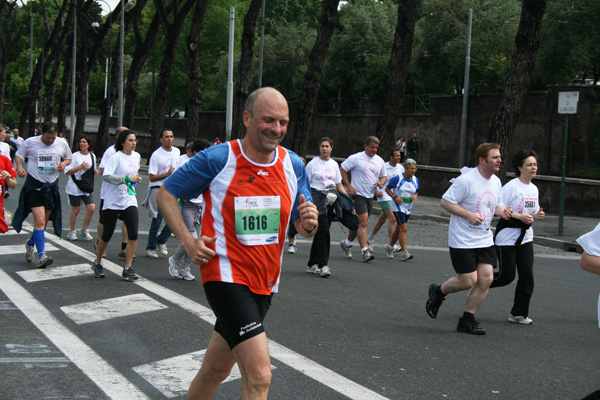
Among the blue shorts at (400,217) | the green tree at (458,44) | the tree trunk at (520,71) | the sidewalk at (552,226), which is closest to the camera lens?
the blue shorts at (400,217)

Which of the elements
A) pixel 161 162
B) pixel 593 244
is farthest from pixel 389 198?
pixel 593 244

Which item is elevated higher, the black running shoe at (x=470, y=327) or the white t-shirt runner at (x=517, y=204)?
the white t-shirt runner at (x=517, y=204)

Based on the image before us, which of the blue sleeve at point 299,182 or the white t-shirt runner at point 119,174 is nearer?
the blue sleeve at point 299,182

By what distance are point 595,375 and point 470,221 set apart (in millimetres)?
1850

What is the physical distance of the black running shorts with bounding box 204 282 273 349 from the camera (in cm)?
413

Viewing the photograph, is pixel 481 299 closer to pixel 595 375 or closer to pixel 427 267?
pixel 595 375

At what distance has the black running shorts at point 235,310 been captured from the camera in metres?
4.13

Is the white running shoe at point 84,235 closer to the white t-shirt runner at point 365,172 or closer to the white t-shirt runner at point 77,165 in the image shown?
the white t-shirt runner at point 77,165

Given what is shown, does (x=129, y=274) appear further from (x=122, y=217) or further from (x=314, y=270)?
(x=314, y=270)

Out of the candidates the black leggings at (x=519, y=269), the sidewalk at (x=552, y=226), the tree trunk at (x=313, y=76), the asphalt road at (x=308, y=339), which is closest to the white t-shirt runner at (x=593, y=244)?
the asphalt road at (x=308, y=339)

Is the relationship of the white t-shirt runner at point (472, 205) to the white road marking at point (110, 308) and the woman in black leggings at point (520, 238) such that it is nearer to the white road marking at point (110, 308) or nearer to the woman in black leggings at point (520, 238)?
the woman in black leggings at point (520, 238)

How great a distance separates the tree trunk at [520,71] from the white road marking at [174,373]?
49.3 feet

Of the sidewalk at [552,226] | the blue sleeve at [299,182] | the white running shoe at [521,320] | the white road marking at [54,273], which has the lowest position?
the sidewalk at [552,226]

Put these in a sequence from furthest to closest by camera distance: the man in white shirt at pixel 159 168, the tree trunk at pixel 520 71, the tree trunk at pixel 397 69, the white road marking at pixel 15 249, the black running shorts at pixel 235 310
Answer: the tree trunk at pixel 397 69, the tree trunk at pixel 520 71, the white road marking at pixel 15 249, the man in white shirt at pixel 159 168, the black running shorts at pixel 235 310
